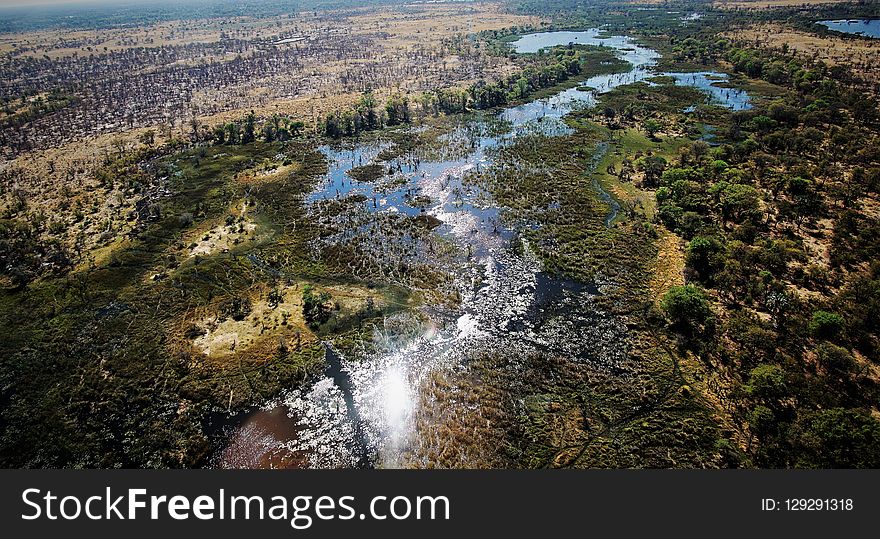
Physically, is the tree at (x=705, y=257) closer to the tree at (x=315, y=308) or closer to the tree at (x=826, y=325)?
the tree at (x=826, y=325)

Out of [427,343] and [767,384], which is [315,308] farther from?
[767,384]

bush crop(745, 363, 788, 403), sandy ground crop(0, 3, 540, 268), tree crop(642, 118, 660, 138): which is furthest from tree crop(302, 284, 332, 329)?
tree crop(642, 118, 660, 138)

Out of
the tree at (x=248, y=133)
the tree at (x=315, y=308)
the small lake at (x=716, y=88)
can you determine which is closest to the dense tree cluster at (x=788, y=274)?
the small lake at (x=716, y=88)

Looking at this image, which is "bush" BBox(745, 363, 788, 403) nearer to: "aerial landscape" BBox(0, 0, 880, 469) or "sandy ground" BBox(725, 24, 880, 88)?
"aerial landscape" BBox(0, 0, 880, 469)

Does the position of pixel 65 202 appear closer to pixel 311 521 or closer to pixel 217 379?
pixel 217 379

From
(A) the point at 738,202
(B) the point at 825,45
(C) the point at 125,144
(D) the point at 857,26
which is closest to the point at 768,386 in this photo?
(A) the point at 738,202
